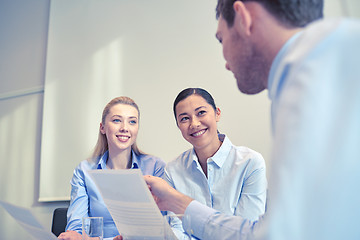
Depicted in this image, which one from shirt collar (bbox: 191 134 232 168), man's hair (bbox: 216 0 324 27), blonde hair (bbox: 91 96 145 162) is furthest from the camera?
blonde hair (bbox: 91 96 145 162)

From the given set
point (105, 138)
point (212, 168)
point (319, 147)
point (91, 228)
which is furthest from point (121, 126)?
point (319, 147)

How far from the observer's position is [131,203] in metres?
0.98

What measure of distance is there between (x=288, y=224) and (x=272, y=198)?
42mm

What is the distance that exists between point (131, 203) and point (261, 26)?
1.98 ft

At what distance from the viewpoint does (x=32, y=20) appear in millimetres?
3436

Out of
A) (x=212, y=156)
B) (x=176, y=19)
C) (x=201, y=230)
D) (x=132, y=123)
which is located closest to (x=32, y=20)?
(x=176, y=19)

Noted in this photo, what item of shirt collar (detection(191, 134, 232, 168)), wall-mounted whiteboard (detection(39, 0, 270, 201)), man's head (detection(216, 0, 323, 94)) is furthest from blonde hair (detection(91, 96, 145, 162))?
man's head (detection(216, 0, 323, 94))

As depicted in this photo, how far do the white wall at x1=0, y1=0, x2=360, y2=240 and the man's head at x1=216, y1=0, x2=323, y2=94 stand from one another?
194cm

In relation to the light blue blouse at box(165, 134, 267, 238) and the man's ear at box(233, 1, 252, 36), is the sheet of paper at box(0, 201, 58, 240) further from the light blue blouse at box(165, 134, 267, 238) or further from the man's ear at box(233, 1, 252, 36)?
the light blue blouse at box(165, 134, 267, 238)

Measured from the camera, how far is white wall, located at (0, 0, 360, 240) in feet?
9.34

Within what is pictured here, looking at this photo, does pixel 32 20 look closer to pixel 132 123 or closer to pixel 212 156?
pixel 132 123

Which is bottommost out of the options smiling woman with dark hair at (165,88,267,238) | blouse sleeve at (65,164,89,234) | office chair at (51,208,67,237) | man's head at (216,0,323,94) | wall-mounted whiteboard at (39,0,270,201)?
office chair at (51,208,67,237)

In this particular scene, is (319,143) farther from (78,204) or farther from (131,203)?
(78,204)

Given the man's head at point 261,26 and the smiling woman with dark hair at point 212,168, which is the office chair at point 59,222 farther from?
the man's head at point 261,26
